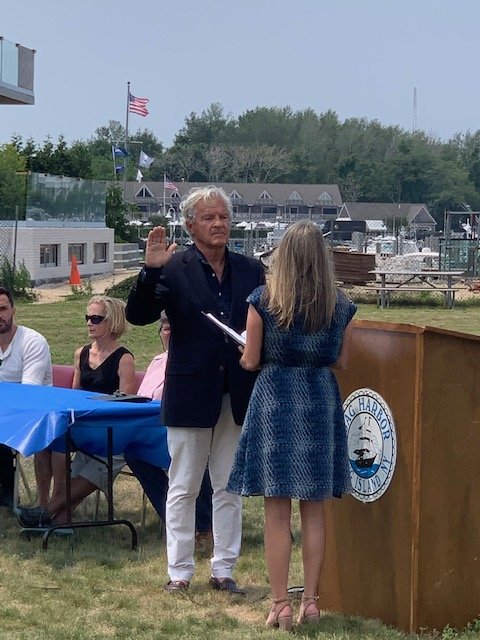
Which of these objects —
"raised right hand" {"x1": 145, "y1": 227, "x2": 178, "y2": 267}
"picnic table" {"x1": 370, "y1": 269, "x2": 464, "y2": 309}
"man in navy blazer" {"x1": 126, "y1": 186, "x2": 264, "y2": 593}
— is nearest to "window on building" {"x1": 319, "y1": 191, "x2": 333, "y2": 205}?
"picnic table" {"x1": 370, "y1": 269, "x2": 464, "y2": 309}

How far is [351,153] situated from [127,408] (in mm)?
156230

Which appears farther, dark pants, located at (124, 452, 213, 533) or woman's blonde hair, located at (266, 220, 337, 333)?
dark pants, located at (124, 452, 213, 533)

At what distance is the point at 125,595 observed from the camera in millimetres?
A: 5453

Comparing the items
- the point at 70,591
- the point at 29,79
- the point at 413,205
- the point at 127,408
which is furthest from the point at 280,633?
the point at 413,205

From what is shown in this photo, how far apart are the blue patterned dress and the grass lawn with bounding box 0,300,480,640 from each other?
24.0 inches

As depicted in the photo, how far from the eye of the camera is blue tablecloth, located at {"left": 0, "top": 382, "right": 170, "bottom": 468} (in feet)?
19.3

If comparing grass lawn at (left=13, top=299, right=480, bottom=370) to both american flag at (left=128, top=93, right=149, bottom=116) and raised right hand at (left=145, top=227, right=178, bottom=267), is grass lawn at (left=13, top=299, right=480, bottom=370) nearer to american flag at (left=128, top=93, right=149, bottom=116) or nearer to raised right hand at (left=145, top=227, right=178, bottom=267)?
raised right hand at (left=145, top=227, right=178, bottom=267)

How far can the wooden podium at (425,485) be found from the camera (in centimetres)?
453

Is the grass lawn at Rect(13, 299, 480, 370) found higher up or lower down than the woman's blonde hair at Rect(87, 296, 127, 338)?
lower down

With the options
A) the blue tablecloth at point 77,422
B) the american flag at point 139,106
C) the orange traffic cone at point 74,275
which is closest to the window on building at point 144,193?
the american flag at point 139,106

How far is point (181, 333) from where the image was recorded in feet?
17.4

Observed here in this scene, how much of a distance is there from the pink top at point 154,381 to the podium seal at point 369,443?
81.8 inches

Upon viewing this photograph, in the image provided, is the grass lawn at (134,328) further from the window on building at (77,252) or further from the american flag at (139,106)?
the american flag at (139,106)

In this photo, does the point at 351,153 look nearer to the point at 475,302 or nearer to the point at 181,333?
the point at 475,302
